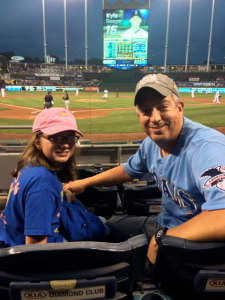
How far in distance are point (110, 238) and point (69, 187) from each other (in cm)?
55

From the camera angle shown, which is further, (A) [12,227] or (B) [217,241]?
(A) [12,227]

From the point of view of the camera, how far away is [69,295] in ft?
2.96

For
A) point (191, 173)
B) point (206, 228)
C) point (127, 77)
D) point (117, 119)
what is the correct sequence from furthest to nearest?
point (127, 77), point (117, 119), point (191, 173), point (206, 228)

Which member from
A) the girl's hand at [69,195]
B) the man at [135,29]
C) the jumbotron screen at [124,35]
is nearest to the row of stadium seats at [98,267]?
the girl's hand at [69,195]

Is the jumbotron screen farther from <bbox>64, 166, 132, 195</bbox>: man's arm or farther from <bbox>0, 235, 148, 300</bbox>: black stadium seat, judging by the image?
<bbox>0, 235, 148, 300</bbox>: black stadium seat

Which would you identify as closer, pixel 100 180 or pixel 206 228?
pixel 206 228

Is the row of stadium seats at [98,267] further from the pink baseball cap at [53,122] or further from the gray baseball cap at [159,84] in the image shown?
the gray baseball cap at [159,84]

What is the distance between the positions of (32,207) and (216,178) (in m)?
0.97

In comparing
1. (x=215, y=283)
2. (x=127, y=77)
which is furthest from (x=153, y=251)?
(x=127, y=77)

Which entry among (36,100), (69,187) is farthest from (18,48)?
(69,187)

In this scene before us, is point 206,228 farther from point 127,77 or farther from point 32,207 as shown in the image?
point 127,77

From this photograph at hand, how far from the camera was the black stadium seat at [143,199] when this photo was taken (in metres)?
2.03

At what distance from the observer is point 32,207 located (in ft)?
3.71

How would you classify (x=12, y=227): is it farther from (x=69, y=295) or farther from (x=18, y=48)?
(x=18, y=48)
